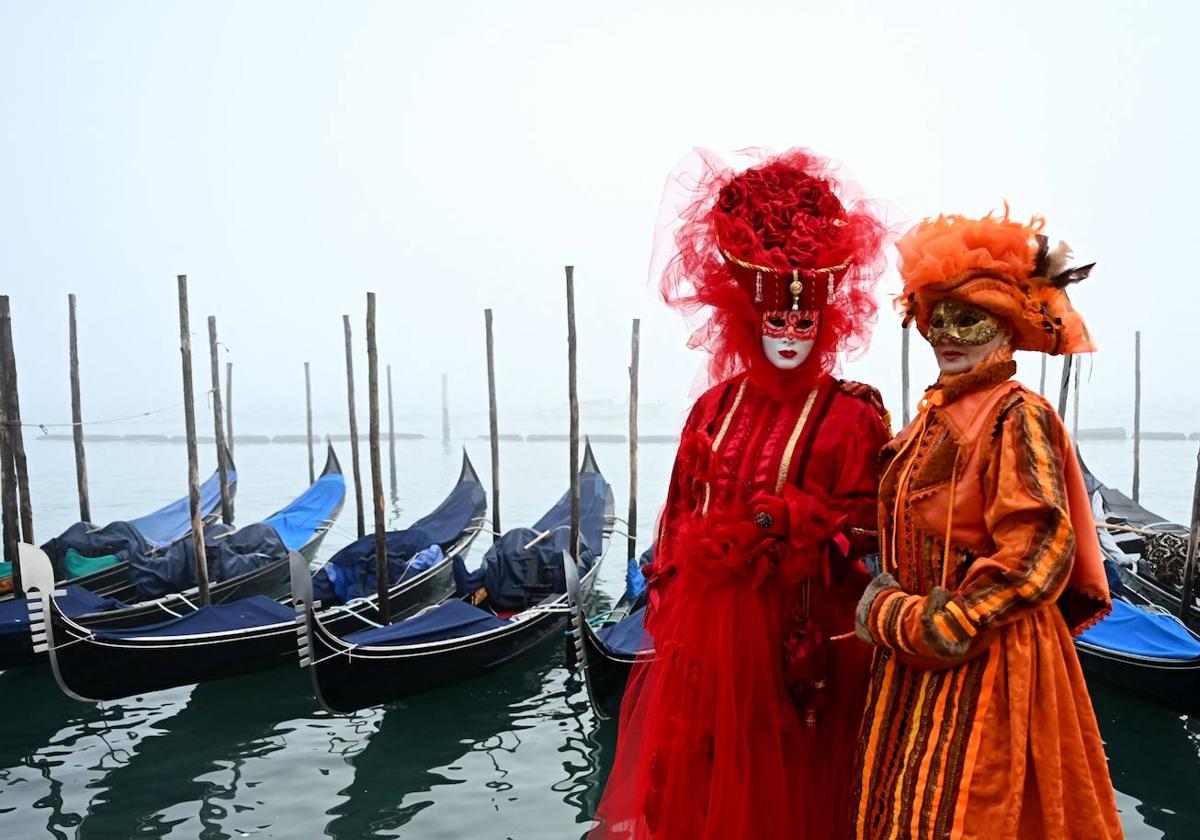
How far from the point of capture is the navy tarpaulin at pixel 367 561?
664 cm

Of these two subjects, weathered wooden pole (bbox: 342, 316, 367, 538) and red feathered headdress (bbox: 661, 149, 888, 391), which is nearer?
red feathered headdress (bbox: 661, 149, 888, 391)

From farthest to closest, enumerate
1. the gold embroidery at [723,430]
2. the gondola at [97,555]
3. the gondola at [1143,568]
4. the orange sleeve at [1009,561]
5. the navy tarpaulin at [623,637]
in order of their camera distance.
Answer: the gondola at [97,555]
the gondola at [1143,568]
the navy tarpaulin at [623,637]
the gold embroidery at [723,430]
the orange sleeve at [1009,561]

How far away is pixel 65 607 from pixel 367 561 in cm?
191

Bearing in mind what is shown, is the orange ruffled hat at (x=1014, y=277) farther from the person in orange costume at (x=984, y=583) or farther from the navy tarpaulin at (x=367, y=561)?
the navy tarpaulin at (x=367, y=561)

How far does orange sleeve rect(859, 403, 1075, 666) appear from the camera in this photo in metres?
1.31

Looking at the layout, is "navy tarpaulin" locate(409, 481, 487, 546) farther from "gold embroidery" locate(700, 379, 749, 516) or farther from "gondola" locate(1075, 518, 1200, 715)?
"gold embroidery" locate(700, 379, 749, 516)

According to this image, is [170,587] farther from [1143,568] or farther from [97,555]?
[1143,568]

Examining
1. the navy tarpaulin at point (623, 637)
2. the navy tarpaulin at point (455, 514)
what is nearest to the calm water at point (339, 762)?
the navy tarpaulin at point (623, 637)

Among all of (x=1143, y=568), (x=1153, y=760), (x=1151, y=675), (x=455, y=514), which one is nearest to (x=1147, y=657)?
(x=1151, y=675)

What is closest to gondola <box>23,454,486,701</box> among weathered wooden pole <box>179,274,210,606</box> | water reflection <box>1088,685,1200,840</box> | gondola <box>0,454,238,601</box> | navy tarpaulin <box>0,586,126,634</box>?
navy tarpaulin <box>0,586,126,634</box>

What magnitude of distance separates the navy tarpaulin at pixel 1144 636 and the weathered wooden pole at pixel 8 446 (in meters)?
6.97

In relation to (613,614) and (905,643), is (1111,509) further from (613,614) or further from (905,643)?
(905,643)

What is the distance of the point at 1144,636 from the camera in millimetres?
4996

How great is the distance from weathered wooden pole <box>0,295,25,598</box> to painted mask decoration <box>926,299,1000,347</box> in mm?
6974
